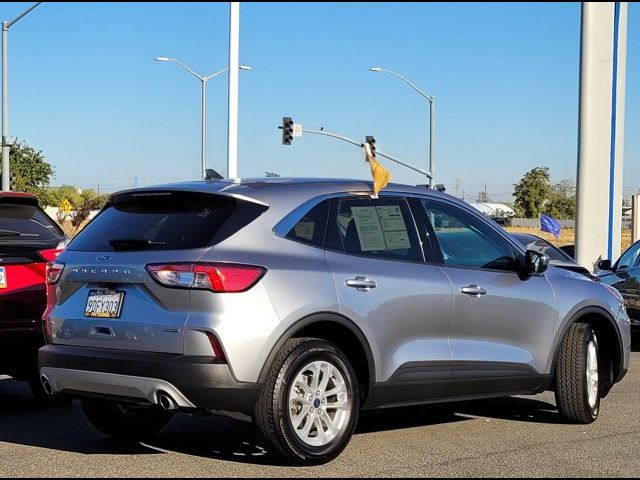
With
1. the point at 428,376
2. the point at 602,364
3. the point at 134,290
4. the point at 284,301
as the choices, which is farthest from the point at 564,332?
the point at 134,290

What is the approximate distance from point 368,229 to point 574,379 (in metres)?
2.17

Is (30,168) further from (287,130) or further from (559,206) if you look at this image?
(559,206)

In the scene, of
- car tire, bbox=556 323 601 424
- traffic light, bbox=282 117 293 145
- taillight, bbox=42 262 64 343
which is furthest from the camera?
traffic light, bbox=282 117 293 145

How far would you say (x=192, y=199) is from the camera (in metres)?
6.37

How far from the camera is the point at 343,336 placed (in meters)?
6.50

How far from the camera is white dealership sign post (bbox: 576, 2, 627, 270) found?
19547 millimetres

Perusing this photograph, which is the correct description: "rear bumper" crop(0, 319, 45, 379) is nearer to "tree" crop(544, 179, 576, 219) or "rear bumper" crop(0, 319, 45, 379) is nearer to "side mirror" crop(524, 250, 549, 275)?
"side mirror" crop(524, 250, 549, 275)

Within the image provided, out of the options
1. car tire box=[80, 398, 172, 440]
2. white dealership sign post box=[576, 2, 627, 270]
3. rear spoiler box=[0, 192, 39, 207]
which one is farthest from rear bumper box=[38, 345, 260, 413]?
white dealership sign post box=[576, 2, 627, 270]

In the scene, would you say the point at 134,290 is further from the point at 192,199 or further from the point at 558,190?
the point at 558,190

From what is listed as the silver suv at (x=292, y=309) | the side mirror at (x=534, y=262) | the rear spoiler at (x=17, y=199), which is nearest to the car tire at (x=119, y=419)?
the silver suv at (x=292, y=309)

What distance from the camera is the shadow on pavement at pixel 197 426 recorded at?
22.6 feet

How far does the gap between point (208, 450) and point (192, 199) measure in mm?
1680

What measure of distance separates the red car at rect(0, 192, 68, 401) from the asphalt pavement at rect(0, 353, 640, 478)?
499 millimetres

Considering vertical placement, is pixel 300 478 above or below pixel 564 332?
below
